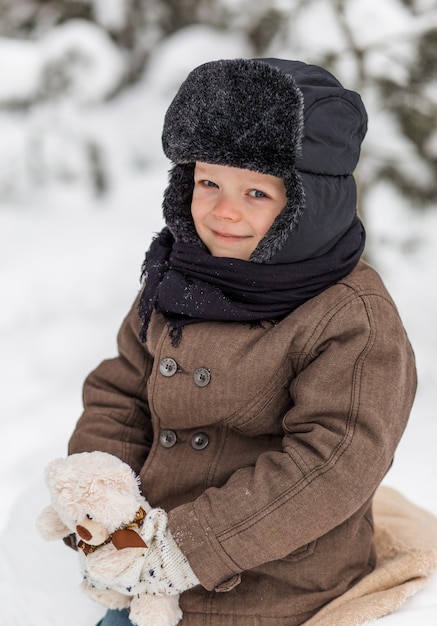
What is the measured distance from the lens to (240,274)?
50.4 inches

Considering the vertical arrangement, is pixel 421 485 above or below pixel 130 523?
below

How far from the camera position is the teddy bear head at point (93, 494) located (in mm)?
1267

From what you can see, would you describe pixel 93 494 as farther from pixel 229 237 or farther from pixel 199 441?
pixel 229 237

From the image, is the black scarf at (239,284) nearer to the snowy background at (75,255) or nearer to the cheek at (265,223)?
the cheek at (265,223)

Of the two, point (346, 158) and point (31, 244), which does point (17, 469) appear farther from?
point (31, 244)

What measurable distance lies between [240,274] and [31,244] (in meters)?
3.01

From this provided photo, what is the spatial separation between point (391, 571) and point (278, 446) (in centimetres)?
30

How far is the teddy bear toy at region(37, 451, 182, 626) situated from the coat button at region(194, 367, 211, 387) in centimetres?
20

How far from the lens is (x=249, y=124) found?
118cm

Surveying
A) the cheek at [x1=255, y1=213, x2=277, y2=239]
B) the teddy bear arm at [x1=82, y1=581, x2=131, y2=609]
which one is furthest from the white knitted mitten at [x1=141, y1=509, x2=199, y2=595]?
the cheek at [x1=255, y1=213, x2=277, y2=239]

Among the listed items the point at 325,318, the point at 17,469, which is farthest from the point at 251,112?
the point at 17,469

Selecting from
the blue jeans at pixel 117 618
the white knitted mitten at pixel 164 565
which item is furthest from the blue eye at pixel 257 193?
the blue jeans at pixel 117 618

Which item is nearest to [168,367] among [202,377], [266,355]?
[202,377]

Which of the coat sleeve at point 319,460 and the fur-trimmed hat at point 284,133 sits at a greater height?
the fur-trimmed hat at point 284,133
